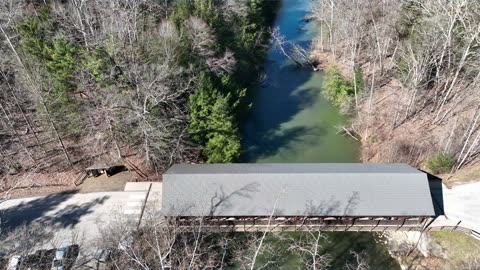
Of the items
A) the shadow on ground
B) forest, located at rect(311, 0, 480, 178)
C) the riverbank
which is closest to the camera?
the riverbank

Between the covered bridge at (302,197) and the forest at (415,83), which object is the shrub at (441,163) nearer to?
the forest at (415,83)

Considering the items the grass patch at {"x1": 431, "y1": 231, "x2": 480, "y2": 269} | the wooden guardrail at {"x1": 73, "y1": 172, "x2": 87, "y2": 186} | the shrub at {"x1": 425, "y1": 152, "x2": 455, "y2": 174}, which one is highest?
the wooden guardrail at {"x1": 73, "y1": 172, "x2": 87, "y2": 186}

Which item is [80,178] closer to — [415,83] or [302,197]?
[302,197]

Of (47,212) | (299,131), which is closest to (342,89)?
(299,131)

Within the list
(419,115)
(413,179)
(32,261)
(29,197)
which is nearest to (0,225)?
(29,197)

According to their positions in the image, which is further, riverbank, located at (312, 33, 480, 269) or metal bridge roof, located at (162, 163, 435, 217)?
metal bridge roof, located at (162, 163, 435, 217)

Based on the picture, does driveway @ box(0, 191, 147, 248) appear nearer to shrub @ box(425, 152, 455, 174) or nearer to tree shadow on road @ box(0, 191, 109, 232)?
tree shadow on road @ box(0, 191, 109, 232)

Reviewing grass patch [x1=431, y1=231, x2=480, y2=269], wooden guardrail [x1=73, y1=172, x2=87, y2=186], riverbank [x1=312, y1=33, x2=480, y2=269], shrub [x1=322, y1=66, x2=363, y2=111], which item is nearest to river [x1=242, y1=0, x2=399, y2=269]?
riverbank [x1=312, y1=33, x2=480, y2=269]
